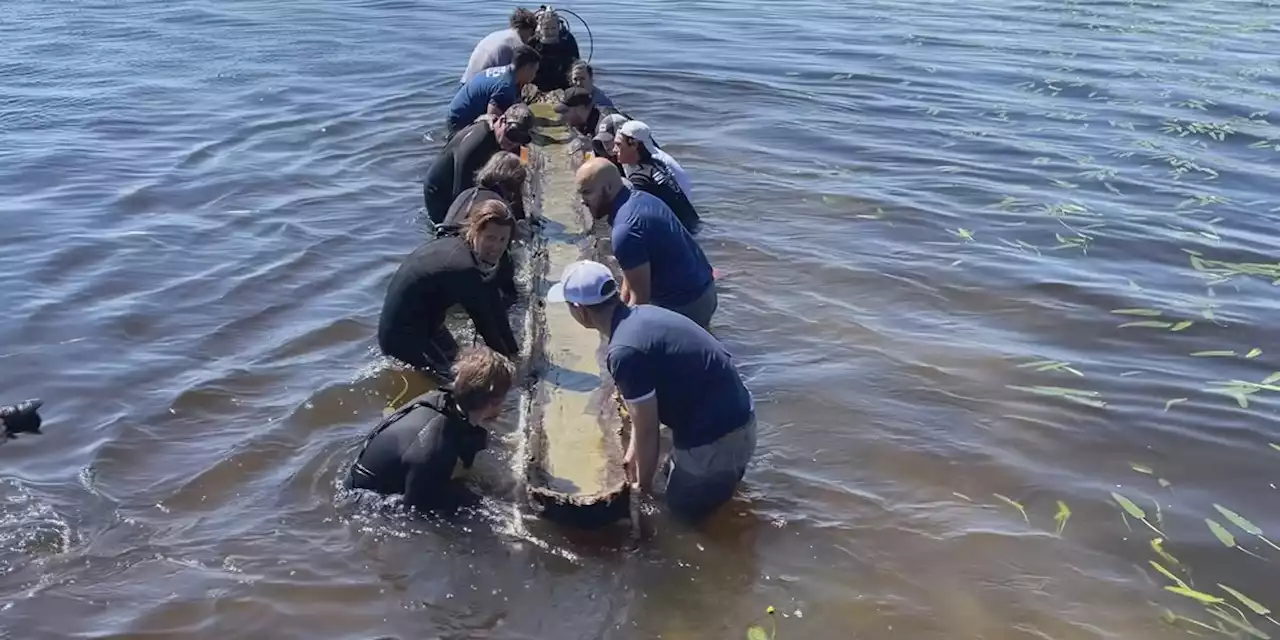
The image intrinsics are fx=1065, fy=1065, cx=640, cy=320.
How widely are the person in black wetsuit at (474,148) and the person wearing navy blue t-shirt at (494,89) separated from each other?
1.37 meters

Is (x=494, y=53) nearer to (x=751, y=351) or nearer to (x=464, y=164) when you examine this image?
(x=464, y=164)

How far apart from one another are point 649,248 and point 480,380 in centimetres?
216

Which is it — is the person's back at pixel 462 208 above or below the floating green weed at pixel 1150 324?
above

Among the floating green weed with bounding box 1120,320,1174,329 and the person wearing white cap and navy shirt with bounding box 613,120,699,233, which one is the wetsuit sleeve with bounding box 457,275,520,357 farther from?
the floating green weed with bounding box 1120,320,1174,329

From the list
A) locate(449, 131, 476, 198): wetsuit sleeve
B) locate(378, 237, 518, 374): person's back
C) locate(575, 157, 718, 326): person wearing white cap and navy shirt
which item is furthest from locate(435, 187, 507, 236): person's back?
locate(449, 131, 476, 198): wetsuit sleeve

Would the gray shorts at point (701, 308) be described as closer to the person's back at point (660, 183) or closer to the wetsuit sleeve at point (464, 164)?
the person's back at point (660, 183)

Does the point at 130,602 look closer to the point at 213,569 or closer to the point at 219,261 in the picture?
the point at 213,569

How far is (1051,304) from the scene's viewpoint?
980 centimetres

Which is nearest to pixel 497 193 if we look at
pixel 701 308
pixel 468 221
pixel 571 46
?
pixel 468 221

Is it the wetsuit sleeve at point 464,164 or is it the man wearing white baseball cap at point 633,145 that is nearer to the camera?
the man wearing white baseball cap at point 633,145

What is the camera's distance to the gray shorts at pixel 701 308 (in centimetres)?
812

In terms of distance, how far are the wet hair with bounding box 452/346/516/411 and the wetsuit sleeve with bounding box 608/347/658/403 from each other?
624mm

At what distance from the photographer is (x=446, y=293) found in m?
7.52

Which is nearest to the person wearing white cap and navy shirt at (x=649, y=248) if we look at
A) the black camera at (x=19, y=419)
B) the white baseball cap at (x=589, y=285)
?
the white baseball cap at (x=589, y=285)
